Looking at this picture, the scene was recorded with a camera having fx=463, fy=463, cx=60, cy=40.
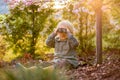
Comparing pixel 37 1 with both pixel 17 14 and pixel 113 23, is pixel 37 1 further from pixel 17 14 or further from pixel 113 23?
pixel 113 23

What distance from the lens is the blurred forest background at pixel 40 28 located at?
460 inches

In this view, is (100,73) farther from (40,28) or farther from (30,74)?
(40,28)

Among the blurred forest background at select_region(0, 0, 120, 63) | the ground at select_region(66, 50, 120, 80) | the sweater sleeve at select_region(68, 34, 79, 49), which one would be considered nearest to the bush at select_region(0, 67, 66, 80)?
the ground at select_region(66, 50, 120, 80)

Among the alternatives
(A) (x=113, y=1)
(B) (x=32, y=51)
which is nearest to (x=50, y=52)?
(B) (x=32, y=51)

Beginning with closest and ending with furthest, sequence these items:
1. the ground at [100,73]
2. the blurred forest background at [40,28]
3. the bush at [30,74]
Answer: the bush at [30,74] < the ground at [100,73] < the blurred forest background at [40,28]

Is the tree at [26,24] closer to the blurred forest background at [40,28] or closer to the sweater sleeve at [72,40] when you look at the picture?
the blurred forest background at [40,28]

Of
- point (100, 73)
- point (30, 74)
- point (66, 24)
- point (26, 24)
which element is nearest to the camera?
point (30, 74)

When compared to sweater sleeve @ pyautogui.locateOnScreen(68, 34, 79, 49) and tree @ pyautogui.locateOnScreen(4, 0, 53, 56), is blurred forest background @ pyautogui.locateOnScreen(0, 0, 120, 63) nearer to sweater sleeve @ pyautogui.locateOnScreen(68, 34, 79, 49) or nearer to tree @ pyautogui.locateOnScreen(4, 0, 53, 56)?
tree @ pyautogui.locateOnScreen(4, 0, 53, 56)

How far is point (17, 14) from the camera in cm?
1252

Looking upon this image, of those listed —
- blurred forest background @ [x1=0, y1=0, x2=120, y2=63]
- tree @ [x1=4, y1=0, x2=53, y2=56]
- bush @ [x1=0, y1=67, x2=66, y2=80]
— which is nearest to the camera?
bush @ [x1=0, y1=67, x2=66, y2=80]

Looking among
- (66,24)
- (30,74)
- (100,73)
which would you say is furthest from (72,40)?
(30,74)

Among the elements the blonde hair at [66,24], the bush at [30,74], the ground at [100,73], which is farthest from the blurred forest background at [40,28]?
the bush at [30,74]

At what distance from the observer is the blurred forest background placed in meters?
11.7

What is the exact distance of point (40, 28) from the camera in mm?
12602
